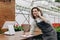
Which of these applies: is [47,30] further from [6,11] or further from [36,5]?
[36,5]

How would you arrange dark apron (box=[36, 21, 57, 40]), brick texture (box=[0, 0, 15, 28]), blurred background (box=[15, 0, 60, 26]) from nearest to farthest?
dark apron (box=[36, 21, 57, 40]) → brick texture (box=[0, 0, 15, 28]) → blurred background (box=[15, 0, 60, 26])

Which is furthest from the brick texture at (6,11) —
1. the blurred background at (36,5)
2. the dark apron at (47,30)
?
the dark apron at (47,30)

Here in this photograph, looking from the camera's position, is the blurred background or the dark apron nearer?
the dark apron

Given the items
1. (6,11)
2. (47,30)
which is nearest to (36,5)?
(6,11)

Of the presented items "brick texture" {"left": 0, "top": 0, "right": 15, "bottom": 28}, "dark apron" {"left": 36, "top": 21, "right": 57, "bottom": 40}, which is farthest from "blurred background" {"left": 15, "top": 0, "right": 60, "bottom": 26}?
"dark apron" {"left": 36, "top": 21, "right": 57, "bottom": 40}

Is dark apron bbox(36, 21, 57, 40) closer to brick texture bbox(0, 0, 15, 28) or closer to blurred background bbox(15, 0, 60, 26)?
brick texture bbox(0, 0, 15, 28)

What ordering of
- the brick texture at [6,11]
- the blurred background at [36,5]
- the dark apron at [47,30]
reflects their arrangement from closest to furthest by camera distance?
the dark apron at [47,30], the brick texture at [6,11], the blurred background at [36,5]

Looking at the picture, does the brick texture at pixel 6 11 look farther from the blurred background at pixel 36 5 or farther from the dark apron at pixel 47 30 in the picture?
the dark apron at pixel 47 30

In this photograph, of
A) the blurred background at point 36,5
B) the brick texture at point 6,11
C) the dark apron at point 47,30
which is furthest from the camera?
the blurred background at point 36,5

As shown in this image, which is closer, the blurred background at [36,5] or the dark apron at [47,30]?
the dark apron at [47,30]

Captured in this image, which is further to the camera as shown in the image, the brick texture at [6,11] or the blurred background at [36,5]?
the blurred background at [36,5]

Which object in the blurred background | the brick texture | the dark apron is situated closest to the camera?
the dark apron

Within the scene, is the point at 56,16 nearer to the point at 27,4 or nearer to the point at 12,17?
the point at 27,4

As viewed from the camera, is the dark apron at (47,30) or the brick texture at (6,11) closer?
the dark apron at (47,30)
